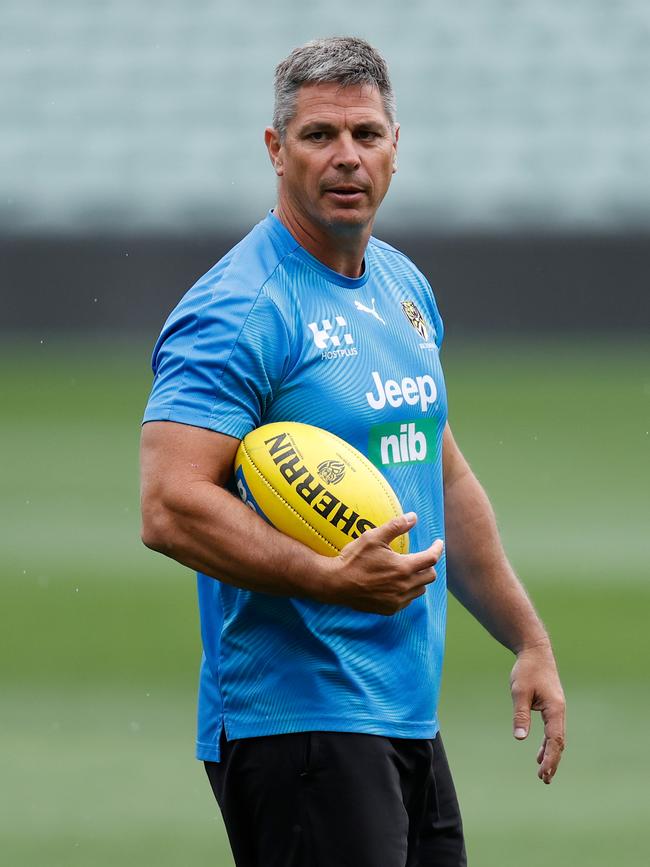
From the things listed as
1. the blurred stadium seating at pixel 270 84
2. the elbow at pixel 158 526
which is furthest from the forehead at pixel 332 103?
the blurred stadium seating at pixel 270 84

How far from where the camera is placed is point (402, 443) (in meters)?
3.24

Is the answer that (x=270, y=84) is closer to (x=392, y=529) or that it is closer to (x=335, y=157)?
(x=335, y=157)

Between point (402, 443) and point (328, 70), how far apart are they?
0.79 metres

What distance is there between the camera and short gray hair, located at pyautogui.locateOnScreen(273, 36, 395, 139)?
3.27 m

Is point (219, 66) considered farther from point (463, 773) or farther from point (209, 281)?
point (209, 281)

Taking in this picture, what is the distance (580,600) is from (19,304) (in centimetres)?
1202

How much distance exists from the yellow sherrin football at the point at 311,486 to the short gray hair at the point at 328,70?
2.36ft

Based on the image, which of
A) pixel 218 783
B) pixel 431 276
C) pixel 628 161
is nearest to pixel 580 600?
pixel 218 783

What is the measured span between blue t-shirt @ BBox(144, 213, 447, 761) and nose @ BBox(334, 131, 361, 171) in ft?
0.63

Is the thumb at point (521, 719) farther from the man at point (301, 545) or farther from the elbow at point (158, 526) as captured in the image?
the elbow at point (158, 526)

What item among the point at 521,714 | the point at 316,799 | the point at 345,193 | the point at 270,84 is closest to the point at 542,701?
the point at 521,714

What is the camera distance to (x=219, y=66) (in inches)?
1007

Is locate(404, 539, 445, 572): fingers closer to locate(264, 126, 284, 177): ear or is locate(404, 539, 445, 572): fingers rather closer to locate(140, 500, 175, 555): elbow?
locate(140, 500, 175, 555): elbow

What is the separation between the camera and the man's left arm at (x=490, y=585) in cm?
356
